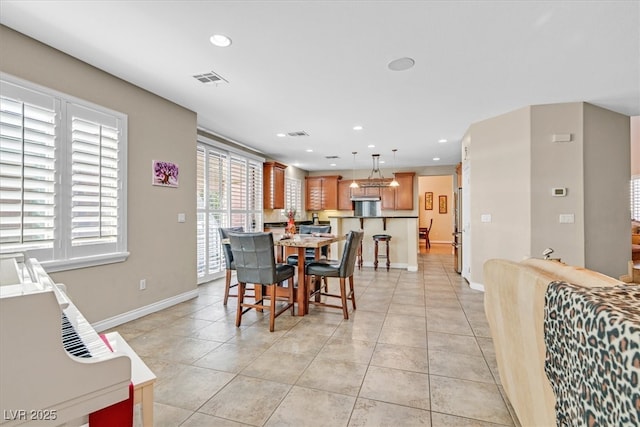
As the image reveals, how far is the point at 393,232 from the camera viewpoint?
251 inches

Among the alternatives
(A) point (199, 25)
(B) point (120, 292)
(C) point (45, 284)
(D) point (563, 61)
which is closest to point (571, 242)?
(D) point (563, 61)

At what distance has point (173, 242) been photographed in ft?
12.6

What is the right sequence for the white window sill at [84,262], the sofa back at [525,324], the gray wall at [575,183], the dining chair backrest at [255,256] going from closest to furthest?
the sofa back at [525,324]
the white window sill at [84,262]
the dining chair backrest at [255,256]
the gray wall at [575,183]

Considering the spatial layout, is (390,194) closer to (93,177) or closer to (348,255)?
(348,255)

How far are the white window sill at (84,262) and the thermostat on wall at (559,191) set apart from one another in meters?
5.20

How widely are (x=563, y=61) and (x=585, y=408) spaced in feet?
10.1

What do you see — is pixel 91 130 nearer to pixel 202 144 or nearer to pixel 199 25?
pixel 199 25

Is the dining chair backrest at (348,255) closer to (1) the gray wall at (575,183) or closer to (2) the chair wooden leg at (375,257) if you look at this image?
(1) the gray wall at (575,183)

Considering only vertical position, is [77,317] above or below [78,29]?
below

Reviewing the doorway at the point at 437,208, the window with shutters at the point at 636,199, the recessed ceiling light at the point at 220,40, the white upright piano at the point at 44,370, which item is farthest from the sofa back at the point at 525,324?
the doorway at the point at 437,208

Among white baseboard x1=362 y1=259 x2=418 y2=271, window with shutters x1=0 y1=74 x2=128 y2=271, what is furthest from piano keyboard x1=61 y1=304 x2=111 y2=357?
white baseboard x1=362 y1=259 x2=418 y2=271

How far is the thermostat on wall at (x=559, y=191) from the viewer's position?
383cm

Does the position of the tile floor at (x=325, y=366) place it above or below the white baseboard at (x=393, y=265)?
below

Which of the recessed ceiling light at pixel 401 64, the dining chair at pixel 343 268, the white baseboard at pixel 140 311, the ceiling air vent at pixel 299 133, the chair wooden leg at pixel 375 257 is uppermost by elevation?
the ceiling air vent at pixel 299 133
